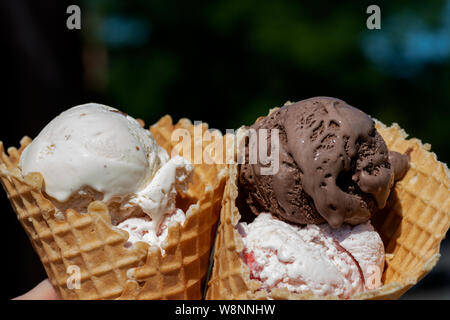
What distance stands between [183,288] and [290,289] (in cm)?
42

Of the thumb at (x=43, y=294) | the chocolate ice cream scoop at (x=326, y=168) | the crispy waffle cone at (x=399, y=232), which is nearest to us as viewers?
the crispy waffle cone at (x=399, y=232)

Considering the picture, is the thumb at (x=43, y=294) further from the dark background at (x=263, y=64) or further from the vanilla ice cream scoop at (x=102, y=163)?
the dark background at (x=263, y=64)

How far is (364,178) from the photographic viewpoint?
1.61 m

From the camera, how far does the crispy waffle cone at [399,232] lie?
4.68 feet

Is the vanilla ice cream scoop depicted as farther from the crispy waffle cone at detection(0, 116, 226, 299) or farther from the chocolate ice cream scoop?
the chocolate ice cream scoop

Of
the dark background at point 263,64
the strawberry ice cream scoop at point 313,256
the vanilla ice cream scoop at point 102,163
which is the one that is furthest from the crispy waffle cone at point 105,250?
the dark background at point 263,64

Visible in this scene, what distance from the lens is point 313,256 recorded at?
4.92 feet

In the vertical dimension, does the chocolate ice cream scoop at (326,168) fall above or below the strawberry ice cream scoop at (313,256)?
above

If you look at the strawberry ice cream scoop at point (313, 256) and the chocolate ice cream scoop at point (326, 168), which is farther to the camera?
the chocolate ice cream scoop at point (326, 168)

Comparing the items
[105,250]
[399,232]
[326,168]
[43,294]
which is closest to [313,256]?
[326,168]

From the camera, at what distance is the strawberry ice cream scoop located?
1465 millimetres

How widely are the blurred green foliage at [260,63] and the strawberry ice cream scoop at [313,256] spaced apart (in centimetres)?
312

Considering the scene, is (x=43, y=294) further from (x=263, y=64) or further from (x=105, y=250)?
(x=263, y=64)

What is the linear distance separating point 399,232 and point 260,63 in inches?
132
